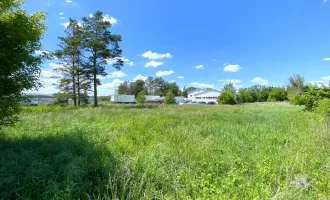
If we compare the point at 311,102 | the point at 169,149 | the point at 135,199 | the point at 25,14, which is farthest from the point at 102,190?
the point at 311,102

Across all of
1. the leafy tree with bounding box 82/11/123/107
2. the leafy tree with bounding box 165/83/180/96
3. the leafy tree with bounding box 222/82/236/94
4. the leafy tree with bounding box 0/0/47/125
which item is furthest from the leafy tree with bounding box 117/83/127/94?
the leafy tree with bounding box 0/0/47/125

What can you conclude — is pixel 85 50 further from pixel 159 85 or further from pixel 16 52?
pixel 159 85

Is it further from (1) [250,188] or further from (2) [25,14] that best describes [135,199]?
(2) [25,14]

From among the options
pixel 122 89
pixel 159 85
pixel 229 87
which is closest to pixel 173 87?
pixel 159 85

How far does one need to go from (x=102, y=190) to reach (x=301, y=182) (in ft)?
11.3

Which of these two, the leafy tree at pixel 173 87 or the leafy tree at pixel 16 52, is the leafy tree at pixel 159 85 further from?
the leafy tree at pixel 16 52

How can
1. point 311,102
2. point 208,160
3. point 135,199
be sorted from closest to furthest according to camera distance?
point 135,199 < point 208,160 < point 311,102

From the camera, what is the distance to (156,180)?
2.99 meters

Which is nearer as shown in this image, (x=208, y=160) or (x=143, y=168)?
(x=143, y=168)

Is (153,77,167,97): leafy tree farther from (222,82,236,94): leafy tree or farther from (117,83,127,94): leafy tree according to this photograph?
(222,82,236,94): leafy tree

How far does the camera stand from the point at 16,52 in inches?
147

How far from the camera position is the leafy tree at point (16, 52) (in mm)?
3592

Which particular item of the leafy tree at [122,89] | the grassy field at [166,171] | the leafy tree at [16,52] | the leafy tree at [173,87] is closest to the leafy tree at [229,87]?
the leafy tree at [173,87]

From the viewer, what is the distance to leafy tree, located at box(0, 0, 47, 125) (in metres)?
3.59
